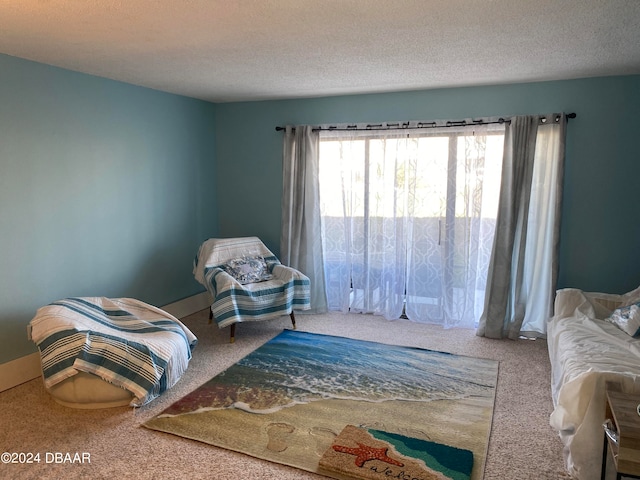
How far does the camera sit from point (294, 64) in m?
3.45

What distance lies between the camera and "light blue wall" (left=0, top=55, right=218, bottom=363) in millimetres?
3301

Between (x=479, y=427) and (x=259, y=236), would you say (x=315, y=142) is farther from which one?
(x=479, y=427)

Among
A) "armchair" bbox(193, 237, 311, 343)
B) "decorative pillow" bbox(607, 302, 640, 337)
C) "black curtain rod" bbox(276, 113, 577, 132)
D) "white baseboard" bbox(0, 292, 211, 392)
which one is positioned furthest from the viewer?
"black curtain rod" bbox(276, 113, 577, 132)

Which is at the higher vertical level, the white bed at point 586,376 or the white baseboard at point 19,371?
the white bed at point 586,376

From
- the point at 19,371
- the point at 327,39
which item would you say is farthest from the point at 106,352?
the point at 327,39

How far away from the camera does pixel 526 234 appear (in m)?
4.18

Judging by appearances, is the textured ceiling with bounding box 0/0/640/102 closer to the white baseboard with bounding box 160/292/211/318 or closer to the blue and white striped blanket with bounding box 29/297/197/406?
the blue and white striped blanket with bounding box 29/297/197/406

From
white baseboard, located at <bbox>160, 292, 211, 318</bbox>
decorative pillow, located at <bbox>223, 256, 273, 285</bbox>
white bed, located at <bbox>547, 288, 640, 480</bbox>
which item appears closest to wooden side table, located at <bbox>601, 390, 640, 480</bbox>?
white bed, located at <bbox>547, 288, 640, 480</bbox>

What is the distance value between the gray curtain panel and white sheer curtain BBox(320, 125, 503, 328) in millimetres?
96

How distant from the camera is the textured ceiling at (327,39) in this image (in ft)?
7.61

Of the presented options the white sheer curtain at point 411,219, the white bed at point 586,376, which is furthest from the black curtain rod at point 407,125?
the white bed at point 586,376

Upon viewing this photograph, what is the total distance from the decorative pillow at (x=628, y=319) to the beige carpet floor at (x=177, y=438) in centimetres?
63

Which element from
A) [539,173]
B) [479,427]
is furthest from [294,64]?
[479,427]

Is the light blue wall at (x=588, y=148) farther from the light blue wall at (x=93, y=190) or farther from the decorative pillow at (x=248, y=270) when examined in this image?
the light blue wall at (x=93, y=190)
